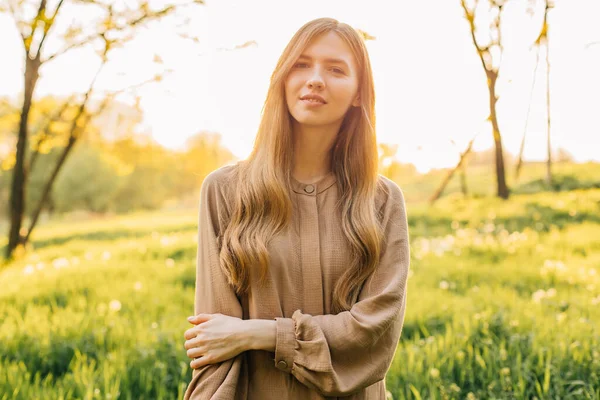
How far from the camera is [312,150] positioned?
2174mm

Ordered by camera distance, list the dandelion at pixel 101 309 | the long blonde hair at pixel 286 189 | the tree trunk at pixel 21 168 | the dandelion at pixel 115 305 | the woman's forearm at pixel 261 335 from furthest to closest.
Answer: the tree trunk at pixel 21 168, the dandelion at pixel 115 305, the dandelion at pixel 101 309, the long blonde hair at pixel 286 189, the woman's forearm at pixel 261 335

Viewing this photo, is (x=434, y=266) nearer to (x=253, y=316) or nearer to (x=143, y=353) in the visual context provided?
(x=143, y=353)

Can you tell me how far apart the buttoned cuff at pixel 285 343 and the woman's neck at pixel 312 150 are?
607mm

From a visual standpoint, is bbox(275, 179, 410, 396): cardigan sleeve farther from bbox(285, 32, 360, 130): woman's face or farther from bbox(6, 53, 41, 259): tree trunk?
bbox(6, 53, 41, 259): tree trunk

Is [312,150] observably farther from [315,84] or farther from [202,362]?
[202,362]

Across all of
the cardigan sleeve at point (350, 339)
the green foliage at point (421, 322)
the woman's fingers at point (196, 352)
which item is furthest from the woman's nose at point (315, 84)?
the green foliage at point (421, 322)

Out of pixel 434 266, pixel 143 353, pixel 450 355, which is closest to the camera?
pixel 450 355

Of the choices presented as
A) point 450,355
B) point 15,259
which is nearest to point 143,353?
point 450,355

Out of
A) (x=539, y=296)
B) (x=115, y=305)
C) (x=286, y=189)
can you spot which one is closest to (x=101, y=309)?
(x=115, y=305)

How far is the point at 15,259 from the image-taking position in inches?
345

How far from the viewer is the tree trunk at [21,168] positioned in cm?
797

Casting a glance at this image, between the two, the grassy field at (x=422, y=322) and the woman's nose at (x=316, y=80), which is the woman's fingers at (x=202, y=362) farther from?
the grassy field at (x=422, y=322)

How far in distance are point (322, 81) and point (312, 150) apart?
1.04ft

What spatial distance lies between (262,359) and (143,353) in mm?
2102
